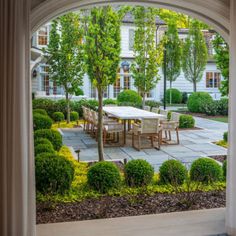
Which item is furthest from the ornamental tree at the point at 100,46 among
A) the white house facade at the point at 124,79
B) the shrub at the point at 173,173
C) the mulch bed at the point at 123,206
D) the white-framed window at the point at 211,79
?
the white-framed window at the point at 211,79

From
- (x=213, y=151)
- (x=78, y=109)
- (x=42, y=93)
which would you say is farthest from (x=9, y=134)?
(x=42, y=93)

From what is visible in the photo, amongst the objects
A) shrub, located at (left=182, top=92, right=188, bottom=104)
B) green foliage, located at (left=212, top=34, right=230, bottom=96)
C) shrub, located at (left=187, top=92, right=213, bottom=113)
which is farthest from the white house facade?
green foliage, located at (left=212, top=34, right=230, bottom=96)

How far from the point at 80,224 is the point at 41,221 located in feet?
1.60

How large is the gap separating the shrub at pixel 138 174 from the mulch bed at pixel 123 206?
12.9 inches

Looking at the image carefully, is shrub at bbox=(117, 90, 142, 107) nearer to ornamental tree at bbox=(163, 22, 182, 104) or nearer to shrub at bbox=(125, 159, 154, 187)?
ornamental tree at bbox=(163, 22, 182, 104)

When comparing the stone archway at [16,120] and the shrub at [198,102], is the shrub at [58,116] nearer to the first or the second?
the shrub at [198,102]

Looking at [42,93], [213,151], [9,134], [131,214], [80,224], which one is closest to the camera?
[9,134]

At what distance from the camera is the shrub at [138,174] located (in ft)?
16.0

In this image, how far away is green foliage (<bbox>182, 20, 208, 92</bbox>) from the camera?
704 inches

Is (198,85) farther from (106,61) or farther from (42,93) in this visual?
(106,61)

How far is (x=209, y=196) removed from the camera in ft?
15.1

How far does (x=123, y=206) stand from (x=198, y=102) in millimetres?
12215

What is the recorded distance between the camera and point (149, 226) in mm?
3561

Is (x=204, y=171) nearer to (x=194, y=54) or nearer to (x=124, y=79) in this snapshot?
(x=194, y=54)
